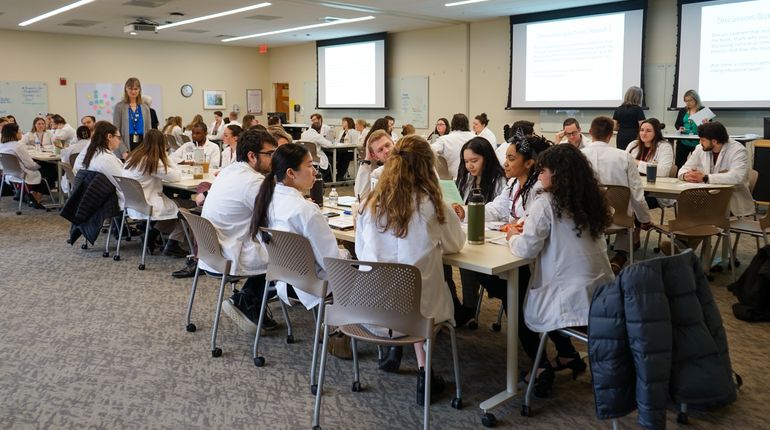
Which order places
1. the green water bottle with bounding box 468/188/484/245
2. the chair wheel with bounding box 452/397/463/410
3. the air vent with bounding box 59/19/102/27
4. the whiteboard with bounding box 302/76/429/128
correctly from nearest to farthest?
the chair wheel with bounding box 452/397/463/410, the green water bottle with bounding box 468/188/484/245, the air vent with bounding box 59/19/102/27, the whiteboard with bounding box 302/76/429/128

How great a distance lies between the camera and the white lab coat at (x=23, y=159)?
25.9 ft

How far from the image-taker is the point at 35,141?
10.1 metres

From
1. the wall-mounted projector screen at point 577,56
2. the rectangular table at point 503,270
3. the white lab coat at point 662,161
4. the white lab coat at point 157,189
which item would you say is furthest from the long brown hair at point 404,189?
the wall-mounted projector screen at point 577,56

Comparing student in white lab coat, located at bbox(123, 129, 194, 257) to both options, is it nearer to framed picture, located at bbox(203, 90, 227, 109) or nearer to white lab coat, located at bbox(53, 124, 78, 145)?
white lab coat, located at bbox(53, 124, 78, 145)

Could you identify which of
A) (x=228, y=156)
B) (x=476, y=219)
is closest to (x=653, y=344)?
(x=476, y=219)

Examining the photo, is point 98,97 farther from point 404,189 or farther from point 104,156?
point 404,189

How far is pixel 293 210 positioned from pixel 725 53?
7.55 metres

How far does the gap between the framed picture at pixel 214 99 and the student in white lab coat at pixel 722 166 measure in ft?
41.1

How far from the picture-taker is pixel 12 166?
781 centimetres

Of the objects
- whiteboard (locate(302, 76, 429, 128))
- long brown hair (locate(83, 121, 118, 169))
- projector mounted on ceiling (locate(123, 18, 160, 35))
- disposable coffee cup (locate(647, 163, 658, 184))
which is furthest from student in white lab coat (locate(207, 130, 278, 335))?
whiteboard (locate(302, 76, 429, 128))

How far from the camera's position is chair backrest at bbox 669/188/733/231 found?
452cm

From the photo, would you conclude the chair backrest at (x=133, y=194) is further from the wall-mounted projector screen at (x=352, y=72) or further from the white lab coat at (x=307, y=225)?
the wall-mounted projector screen at (x=352, y=72)

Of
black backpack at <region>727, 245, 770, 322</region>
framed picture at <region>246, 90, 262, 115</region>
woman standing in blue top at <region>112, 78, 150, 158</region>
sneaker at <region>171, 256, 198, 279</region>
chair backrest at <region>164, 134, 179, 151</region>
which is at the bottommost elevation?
sneaker at <region>171, 256, 198, 279</region>

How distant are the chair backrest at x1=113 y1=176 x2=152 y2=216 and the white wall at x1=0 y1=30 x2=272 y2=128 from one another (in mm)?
9818
